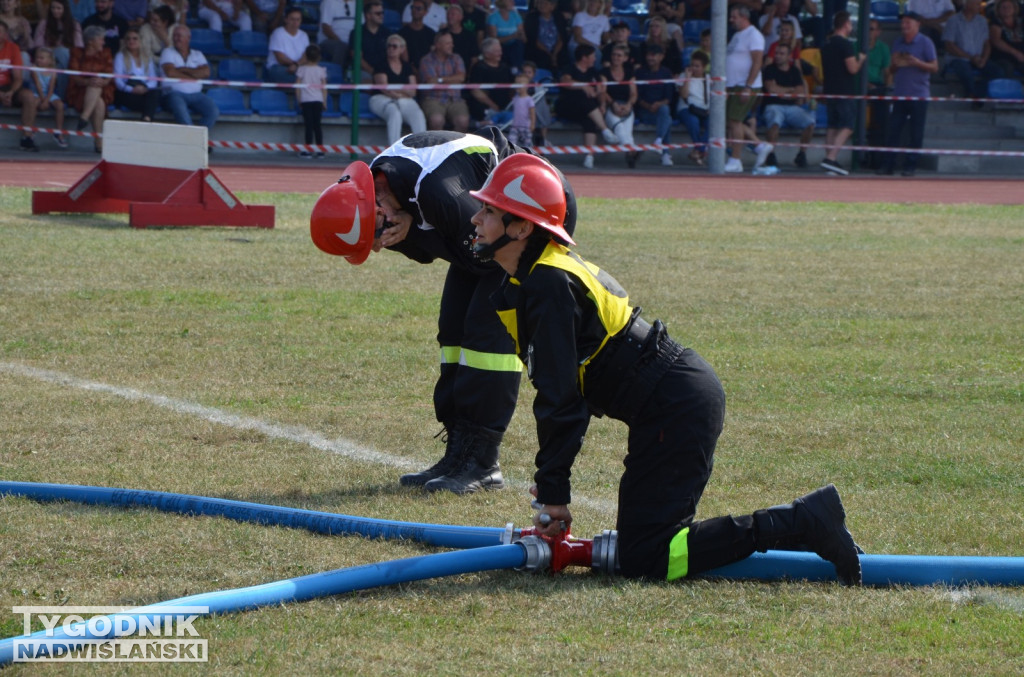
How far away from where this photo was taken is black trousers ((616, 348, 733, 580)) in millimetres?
4305

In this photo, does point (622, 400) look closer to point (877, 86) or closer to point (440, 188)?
point (440, 188)

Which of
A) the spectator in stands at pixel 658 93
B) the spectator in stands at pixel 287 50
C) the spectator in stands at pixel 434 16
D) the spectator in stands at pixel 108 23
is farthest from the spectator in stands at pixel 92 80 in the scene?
the spectator in stands at pixel 658 93

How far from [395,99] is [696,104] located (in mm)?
5210

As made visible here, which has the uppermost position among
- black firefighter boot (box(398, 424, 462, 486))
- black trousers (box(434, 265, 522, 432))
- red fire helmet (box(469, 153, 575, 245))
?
red fire helmet (box(469, 153, 575, 245))

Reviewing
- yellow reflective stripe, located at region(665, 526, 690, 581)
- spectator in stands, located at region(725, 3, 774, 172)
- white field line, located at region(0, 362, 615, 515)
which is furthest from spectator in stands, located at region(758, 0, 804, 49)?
yellow reflective stripe, located at region(665, 526, 690, 581)

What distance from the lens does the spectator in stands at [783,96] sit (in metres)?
22.6

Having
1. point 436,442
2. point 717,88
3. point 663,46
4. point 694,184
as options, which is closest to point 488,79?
point 663,46

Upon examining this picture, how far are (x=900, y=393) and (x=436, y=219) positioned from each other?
10.6 ft

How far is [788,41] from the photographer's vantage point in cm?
2284

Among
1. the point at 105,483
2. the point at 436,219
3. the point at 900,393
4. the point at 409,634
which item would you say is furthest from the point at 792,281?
the point at 409,634

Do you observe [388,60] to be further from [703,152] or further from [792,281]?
[792,281]

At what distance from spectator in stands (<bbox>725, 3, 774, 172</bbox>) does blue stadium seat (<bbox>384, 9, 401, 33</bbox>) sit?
239 inches

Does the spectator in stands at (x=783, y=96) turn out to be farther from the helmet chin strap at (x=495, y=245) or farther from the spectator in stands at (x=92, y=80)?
the helmet chin strap at (x=495, y=245)

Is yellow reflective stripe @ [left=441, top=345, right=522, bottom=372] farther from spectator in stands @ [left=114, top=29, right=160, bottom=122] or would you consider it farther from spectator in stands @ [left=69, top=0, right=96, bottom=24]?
spectator in stands @ [left=69, top=0, right=96, bottom=24]
